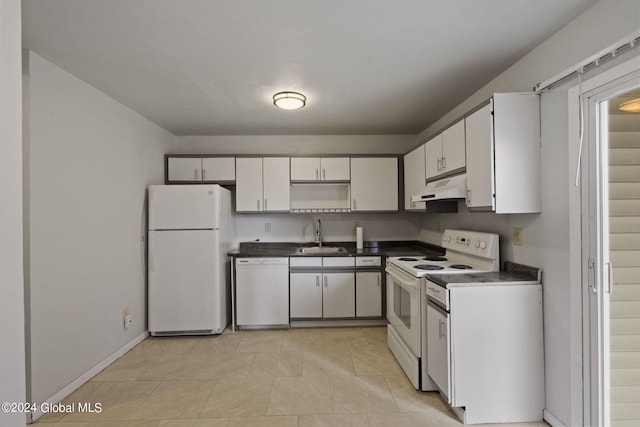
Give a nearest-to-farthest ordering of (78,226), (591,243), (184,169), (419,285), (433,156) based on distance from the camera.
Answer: (591,243) → (419,285) → (78,226) → (433,156) → (184,169)

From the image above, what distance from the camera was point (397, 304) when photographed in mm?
2857

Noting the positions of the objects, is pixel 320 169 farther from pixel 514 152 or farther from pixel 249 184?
pixel 514 152

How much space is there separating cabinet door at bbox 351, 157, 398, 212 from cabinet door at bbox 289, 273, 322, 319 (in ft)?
3.46

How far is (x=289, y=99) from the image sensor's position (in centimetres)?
280

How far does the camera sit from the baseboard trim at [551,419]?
1.87m

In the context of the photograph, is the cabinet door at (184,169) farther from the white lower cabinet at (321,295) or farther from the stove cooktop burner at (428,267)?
the stove cooktop burner at (428,267)

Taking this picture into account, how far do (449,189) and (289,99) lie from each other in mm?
1604

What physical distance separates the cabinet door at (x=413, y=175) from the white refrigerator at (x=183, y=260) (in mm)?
2284

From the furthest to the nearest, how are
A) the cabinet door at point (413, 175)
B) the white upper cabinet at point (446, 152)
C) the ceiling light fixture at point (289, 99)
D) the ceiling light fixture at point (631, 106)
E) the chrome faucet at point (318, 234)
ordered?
the chrome faucet at point (318, 234)
the cabinet door at point (413, 175)
the ceiling light fixture at point (289, 99)
the white upper cabinet at point (446, 152)
the ceiling light fixture at point (631, 106)

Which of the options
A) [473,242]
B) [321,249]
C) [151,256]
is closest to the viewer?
[473,242]

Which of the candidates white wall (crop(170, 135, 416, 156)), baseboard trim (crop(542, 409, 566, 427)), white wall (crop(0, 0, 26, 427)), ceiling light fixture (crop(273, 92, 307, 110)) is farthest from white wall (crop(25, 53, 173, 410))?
baseboard trim (crop(542, 409, 566, 427))

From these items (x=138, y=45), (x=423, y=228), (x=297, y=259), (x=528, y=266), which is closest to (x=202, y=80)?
(x=138, y=45)

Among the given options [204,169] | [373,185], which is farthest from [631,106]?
[204,169]

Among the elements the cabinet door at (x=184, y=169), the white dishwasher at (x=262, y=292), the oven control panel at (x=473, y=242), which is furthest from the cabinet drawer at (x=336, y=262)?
the cabinet door at (x=184, y=169)
